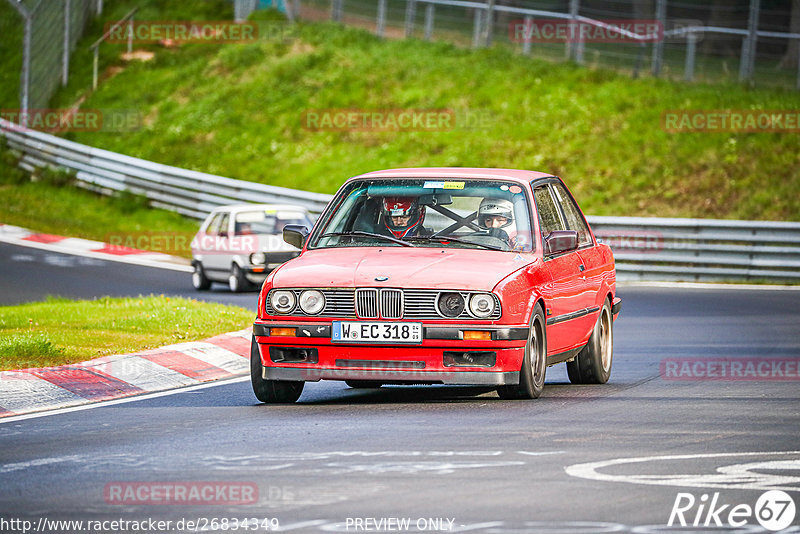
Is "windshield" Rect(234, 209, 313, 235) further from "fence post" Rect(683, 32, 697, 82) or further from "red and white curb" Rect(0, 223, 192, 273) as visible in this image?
"fence post" Rect(683, 32, 697, 82)

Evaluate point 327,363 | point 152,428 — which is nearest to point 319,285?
point 327,363

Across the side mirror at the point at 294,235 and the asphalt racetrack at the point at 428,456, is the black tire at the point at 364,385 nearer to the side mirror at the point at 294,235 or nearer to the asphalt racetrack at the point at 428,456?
the asphalt racetrack at the point at 428,456

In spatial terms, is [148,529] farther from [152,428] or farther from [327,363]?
[327,363]

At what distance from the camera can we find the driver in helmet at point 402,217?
1107cm

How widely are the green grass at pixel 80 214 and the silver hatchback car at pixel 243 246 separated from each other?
188 inches

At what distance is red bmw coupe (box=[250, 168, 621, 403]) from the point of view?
9.96 meters

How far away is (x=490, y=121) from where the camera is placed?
118 feet

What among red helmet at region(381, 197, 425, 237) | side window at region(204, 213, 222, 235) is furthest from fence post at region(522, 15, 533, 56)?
red helmet at region(381, 197, 425, 237)

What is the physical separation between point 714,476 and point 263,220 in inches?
706

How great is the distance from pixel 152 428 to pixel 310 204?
67.5 ft

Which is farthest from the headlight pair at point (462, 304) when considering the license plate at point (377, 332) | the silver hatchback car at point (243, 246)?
the silver hatchback car at point (243, 246)

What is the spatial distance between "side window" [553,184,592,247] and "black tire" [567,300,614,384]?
64cm

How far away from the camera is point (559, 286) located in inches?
435

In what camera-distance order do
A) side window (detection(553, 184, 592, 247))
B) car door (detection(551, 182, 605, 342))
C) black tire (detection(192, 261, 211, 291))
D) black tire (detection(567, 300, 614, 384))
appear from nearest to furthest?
car door (detection(551, 182, 605, 342))
black tire (detection(567, 300, 614, 384))
side window (detection(553, 184, 592, 247))
black tire (detection(192, 261, 211, 291))
